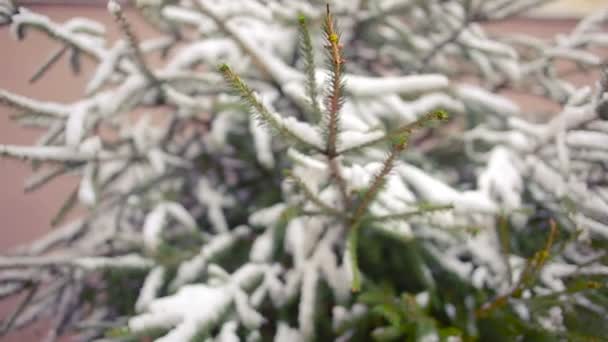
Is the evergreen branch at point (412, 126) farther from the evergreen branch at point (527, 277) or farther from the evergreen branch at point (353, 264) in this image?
the evergreen branch at point (527, 277)

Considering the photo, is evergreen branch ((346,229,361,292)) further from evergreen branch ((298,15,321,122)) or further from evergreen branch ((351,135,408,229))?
evergreen branch ((298,15,321,122))

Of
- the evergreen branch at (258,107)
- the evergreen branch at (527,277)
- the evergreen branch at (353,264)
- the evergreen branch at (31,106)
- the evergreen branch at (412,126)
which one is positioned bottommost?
the evergreen branch at (527,277)

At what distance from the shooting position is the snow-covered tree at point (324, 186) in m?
0.59

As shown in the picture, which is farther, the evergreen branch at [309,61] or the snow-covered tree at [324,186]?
the snow-covered tree at [324,186]

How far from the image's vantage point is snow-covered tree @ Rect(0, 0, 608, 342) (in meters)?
0.59

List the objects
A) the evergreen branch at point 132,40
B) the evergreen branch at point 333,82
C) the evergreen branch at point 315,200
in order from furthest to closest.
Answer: the evergreen branch at point 132,40
the evergreen branch at point 315,200
the evergreen branch at point 333,82

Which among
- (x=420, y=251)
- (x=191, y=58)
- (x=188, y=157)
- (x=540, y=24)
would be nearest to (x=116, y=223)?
(x=188, y=157)

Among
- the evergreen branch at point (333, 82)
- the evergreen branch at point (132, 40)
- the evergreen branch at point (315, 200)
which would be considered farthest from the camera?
the evergreen branch at point (132, 40)

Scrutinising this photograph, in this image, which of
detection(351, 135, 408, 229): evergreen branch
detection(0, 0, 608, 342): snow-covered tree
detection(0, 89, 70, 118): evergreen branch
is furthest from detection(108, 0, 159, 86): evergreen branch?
detection(351, 135, 408, 229): evergreen branch

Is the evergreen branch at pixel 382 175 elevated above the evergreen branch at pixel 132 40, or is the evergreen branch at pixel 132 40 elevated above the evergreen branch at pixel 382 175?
the evergreen branch at pixel 132 40

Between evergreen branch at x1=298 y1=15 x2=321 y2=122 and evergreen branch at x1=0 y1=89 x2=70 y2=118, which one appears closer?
evergreen branch at x1=298 y1=15 x2=321 y2=122

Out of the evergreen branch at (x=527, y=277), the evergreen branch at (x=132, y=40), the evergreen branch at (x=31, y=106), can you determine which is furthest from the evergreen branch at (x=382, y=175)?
the evergreen branch at (x=31, y=106)

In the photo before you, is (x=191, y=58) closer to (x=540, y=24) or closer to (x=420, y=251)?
(x=420, y=251)

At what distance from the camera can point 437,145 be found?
1048 millimetres
